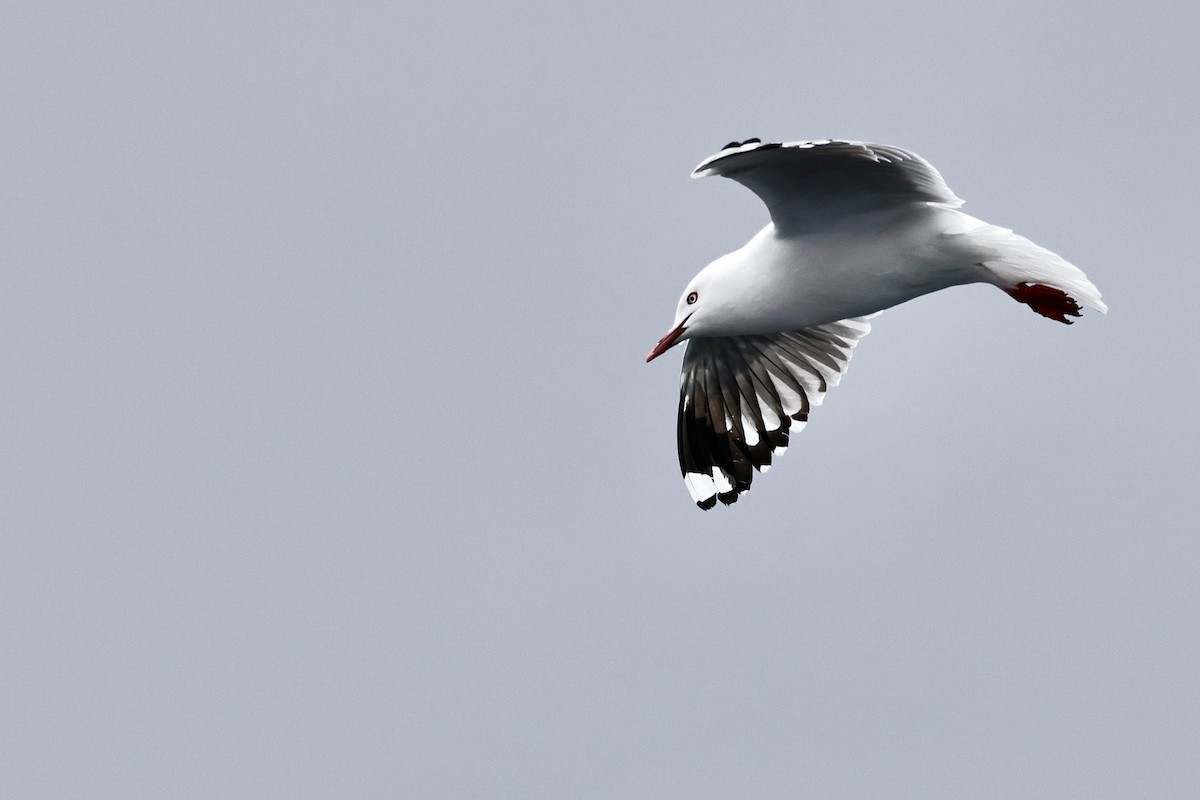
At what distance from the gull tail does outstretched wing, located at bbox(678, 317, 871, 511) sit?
2.56 meters

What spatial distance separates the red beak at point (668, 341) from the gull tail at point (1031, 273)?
6.51 ft

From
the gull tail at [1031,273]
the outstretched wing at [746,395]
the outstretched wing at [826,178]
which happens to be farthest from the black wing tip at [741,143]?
the outstretched wing at [746,395]

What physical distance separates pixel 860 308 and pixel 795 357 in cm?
190

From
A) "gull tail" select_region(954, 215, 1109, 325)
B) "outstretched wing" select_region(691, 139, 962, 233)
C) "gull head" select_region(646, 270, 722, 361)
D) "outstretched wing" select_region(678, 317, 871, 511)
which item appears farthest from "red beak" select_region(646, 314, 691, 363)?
"gull tail" select_region(954, 215, 1109, 325)

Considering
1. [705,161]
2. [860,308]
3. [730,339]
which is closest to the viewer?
[705,161]

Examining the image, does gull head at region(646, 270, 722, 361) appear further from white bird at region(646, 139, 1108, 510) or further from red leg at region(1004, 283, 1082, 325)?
red leg at region(1004, 283, 1082, 325)

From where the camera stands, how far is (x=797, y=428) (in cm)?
1351

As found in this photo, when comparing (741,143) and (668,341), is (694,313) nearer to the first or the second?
(668,341)

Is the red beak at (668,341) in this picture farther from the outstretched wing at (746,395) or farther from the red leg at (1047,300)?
the red leg at (1047,300)

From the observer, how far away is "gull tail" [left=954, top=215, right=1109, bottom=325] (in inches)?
416

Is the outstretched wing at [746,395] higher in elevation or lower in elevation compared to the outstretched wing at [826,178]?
lower

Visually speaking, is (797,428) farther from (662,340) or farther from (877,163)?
(877,163)

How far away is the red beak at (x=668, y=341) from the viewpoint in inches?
475

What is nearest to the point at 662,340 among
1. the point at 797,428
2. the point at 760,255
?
the point at 760,255
